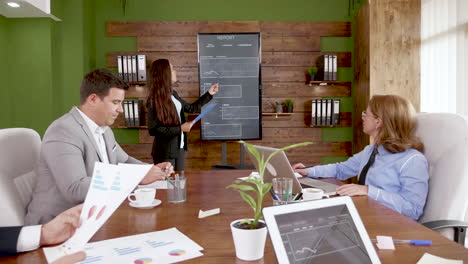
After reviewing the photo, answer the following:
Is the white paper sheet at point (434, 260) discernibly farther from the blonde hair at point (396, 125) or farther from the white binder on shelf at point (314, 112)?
the white binder on shelf at point (314, 112)

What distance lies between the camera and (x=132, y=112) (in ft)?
14.4

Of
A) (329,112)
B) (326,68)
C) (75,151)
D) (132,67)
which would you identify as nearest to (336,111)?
(329,112)

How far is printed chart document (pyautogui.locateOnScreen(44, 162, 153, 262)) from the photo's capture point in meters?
0.92

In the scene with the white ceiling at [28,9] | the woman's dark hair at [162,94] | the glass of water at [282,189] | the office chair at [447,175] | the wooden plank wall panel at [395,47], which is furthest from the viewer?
the wooden plank wall panel at [395,47]

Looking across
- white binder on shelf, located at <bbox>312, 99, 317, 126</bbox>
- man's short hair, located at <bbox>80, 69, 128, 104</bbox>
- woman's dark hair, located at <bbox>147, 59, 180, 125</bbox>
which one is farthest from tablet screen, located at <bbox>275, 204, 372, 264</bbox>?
white binder on shelf, located at <bbox>312, 99, 317, 126</bbox>

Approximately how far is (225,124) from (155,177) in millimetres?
2760

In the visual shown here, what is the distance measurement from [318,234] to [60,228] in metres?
0.70

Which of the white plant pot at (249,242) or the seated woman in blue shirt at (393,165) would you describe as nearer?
the white plant pot at (249,242)

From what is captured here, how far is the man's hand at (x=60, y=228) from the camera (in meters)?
1.09

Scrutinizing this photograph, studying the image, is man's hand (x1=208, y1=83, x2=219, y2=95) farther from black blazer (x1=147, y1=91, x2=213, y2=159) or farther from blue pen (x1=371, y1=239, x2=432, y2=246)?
blue pen (x1=371, y1=239, x2=432, y2=246)

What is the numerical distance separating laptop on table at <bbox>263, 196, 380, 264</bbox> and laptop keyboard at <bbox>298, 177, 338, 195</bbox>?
779 mm

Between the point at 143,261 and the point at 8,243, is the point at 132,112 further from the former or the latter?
the point at 143,261

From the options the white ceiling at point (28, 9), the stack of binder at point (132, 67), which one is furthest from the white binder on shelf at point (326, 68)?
the white ceiling at point (28, 9)

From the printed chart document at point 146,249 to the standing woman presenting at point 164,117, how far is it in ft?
7.07
